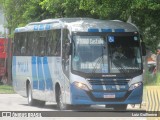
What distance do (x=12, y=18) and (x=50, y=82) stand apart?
776 inches

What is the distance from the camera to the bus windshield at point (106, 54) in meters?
21.1

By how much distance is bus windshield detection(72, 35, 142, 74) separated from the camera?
21.1 m

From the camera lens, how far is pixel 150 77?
109 ft

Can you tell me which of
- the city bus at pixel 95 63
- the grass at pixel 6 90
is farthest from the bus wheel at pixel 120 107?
the grass at pixel 6 90

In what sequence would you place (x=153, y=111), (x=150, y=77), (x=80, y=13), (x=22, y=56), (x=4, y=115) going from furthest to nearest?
(x=150, y=77) < (x=80, y=13) < (x=22, y=56) < (x=4, y=115) < (x=153, y=111)

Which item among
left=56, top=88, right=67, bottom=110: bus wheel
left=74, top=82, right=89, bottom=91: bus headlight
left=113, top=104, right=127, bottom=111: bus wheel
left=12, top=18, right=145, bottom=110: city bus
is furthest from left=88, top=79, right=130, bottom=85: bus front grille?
left=56, top=88, right=67, bottom=110: bus wheel

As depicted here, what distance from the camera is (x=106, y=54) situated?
21.3 metres

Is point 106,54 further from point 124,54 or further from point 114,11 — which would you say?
point 114,11

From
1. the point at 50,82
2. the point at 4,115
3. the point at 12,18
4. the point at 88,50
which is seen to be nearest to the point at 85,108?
the point at 50,82

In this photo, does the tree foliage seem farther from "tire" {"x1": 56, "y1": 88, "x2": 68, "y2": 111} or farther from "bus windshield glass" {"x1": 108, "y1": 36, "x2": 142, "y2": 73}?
"tire" {"x1": 56, "y1": 88, "x2": 68, "y2": 111}

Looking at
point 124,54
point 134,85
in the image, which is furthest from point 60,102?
point 124,54

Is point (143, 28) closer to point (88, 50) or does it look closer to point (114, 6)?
point (114, 6)

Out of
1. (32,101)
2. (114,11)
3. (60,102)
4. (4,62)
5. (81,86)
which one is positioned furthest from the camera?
(4,62)

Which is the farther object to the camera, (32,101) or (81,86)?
(32,101)
